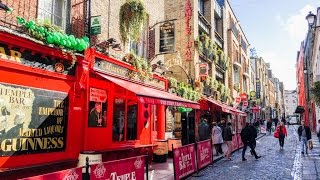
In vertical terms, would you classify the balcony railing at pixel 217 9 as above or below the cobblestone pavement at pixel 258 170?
above

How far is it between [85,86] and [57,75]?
1.08m

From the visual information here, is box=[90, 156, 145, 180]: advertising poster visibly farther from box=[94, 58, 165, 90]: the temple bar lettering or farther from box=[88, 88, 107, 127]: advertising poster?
box=[94, 58, 165, 90]: the temple bar lettering

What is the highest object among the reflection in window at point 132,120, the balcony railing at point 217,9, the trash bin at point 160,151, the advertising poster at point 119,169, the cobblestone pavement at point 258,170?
the balcony railing at point 217,9

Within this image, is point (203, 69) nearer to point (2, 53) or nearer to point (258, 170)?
point (258, 170)

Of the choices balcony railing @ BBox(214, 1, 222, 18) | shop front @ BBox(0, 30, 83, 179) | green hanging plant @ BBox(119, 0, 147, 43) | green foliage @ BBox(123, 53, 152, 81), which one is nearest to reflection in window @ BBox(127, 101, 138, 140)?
A: green foliage @ BBox(123, 53, 152, 81)

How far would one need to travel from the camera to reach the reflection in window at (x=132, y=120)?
40.6ft

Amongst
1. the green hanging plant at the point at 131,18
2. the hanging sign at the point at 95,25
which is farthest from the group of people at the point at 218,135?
the hanging sign at the point at 95,25

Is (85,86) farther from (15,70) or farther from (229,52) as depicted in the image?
(229,52)

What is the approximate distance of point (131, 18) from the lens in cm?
1249

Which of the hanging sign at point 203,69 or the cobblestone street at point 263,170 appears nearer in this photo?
the cobblestone street at point 263,170

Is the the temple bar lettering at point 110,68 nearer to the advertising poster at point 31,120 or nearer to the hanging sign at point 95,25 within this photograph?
the hanging sign at point 95,25

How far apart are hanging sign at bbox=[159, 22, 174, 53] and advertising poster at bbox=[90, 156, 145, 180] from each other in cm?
1023

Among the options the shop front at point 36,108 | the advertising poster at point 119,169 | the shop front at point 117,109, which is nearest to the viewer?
the advertising poster at point 119,169

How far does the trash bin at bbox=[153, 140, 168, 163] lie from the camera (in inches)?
527
